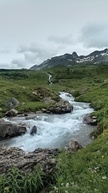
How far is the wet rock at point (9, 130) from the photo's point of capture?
32125mm

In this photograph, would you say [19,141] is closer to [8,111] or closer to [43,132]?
[43,132]

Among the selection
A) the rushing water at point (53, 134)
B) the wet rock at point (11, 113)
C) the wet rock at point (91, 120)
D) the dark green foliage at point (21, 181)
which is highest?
the dark green foliage at point (21, 181)

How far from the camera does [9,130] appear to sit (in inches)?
1280

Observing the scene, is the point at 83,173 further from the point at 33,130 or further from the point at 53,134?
the point at 33,130

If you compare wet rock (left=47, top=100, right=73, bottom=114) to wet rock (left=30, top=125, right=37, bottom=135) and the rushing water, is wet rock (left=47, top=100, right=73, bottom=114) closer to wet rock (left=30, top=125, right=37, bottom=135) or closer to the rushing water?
the rushing water

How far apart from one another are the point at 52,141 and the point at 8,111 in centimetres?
1929

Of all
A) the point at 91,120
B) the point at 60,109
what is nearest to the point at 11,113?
the point at 60,109

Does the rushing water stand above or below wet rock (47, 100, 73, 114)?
below

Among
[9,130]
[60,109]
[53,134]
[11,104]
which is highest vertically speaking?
[11,104]

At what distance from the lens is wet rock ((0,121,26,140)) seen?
32125 millimetres

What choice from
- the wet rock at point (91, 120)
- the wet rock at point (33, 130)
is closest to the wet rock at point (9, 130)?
the wet rock at point (33, 130)

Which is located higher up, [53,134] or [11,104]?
[11,104]

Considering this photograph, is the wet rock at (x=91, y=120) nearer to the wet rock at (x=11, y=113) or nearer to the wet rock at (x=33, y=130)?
the wet rock at (x=33, y=130)

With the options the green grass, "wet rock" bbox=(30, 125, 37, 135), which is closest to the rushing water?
"wet rock" bbox=(30, 125, 37, 135)
